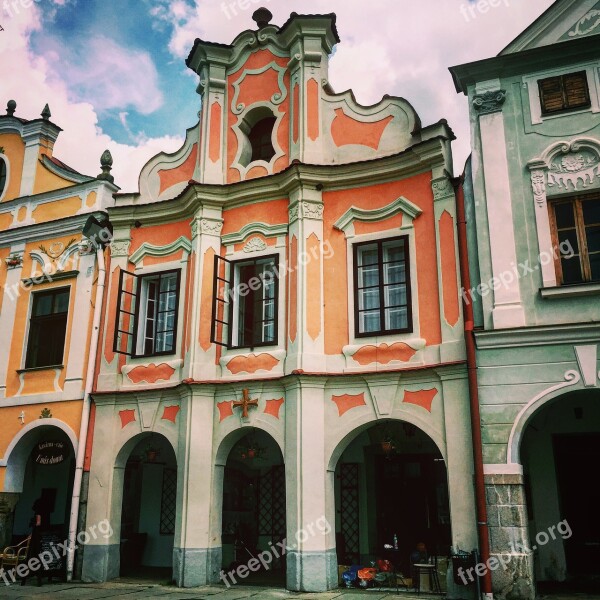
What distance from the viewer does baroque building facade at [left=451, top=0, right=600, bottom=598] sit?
1027 centimetres

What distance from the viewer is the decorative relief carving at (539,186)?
1106 centimetres

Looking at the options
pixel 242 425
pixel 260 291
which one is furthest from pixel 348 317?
pixel 242 425

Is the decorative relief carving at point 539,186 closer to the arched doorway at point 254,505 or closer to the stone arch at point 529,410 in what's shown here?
the stone arch at point 529,410

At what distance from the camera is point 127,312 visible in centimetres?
1408

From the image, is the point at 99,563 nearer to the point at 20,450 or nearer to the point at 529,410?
the point at 20,450

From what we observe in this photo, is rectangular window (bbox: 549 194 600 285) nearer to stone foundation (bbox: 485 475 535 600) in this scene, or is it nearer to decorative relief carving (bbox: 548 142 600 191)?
decorative relief carving (bbox: 548 142 600 191)

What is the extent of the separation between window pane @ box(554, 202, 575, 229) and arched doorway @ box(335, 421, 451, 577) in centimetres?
495

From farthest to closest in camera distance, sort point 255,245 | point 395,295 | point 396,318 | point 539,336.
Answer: point 255,245, point 395,295, point 396,318, point 539,336

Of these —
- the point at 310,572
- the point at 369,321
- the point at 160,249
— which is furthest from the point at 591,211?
the point at 160,249

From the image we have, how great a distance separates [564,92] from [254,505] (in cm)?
1074

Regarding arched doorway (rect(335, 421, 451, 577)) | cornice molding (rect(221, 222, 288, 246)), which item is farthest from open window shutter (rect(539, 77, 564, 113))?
arched doorway (rect(335, 421, 451, 577))

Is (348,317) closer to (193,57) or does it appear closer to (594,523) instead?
(594,523)
